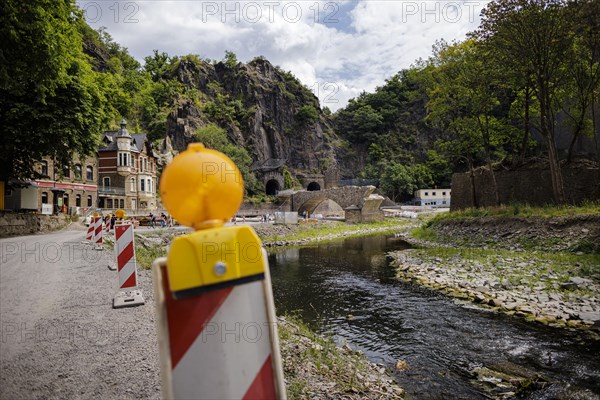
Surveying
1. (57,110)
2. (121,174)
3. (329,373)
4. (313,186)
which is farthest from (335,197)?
(329,373)

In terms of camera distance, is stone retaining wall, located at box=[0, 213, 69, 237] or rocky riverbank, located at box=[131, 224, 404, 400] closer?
rocky riverbank, located at box=[131, 224, 404, 400]

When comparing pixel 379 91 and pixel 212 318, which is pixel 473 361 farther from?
pixel 379 91

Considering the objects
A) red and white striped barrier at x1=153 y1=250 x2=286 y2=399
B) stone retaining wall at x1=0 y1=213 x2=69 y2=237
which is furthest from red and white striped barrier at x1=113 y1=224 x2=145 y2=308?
stone retaining wall at x1=0 y1=213 x2=69 y2=237

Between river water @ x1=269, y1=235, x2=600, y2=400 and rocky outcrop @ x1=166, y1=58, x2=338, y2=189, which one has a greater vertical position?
rocky outcrop @ x1=166, y1=58, x2=338, y2=189

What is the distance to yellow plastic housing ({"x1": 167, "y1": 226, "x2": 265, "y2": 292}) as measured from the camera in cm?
130

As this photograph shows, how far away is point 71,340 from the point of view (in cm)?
415

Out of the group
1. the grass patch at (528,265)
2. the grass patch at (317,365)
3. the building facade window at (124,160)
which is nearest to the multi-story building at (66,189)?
the building facade window at (124,160)

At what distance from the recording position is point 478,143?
2700cm

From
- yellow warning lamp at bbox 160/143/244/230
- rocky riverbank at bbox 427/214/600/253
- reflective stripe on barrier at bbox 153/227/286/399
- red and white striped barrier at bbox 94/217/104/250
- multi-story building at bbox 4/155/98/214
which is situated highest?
multi-story building at bbox 4/155/98/214

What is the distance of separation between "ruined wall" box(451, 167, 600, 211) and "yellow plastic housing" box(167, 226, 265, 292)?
2353 centimetres

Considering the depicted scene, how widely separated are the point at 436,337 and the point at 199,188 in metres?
7.24

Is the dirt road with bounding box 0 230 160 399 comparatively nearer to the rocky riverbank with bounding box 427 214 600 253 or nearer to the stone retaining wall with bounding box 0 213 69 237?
the stone retaining wall with bounding box 0 213 69 237

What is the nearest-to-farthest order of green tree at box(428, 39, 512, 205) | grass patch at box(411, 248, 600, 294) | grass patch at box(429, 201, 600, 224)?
grass patch at box(411, 248, 600, 294) → grass patch at box(429, 201, 600, 224) → green tree at box(428, 39, 512, 205)

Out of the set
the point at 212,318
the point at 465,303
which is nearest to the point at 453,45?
the point at 465,303
